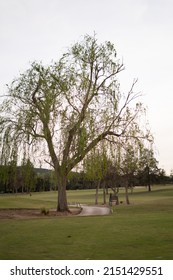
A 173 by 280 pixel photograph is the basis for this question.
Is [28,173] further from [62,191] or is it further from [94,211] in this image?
[94,211]

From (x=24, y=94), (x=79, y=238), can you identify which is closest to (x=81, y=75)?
(x=24, y=94)

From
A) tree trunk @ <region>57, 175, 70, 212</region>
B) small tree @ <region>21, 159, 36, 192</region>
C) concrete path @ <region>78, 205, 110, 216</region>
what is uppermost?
small tree @ <region>21, 159, 36, 192</region>

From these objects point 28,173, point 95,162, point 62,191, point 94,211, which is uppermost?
point 95,162

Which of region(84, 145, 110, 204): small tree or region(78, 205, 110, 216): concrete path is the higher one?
region(84, 145, 110, 204): small tree

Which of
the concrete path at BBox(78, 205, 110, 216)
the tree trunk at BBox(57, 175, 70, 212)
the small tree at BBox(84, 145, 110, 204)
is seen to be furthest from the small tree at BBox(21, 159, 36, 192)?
the concrete path at BBox(78, 205, 110, 216)

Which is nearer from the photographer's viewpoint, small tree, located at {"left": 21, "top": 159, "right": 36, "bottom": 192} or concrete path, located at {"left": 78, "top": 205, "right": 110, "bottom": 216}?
small tree, located at {"left": 21, "top": 159, "right": 36, "bottom": 192}

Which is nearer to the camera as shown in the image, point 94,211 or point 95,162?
point 95,162

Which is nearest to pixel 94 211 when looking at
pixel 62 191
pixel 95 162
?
pixel 62 191

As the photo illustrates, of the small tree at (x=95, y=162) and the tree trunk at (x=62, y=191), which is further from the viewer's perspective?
the tree trunk at (x=62, y=191)

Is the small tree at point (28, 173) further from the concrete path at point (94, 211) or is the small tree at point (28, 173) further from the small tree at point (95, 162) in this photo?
the concrete path at point (94, 211)

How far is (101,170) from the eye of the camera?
2233 centimetres

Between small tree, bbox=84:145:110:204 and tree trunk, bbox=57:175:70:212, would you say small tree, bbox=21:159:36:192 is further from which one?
small tree, bbox=84:145:110:204

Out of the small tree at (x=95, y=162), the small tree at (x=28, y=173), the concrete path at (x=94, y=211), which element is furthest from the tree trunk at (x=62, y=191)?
the small tree at (x=95, y=162)
